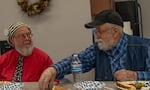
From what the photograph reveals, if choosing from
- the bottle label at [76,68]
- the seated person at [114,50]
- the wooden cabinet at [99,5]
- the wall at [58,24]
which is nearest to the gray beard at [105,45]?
the seated person at [114,50]

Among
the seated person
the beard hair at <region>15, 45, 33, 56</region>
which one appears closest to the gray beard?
the seated person

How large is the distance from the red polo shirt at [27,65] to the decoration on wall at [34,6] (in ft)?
2.59

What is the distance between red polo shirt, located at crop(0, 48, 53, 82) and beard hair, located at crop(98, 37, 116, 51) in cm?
74

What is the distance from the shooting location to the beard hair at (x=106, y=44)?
2.35 metres

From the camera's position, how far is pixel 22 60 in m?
2.96

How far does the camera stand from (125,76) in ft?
6.41

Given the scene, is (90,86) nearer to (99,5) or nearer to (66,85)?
(66,85)

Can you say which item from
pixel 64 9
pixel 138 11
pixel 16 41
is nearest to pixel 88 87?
pixel 16 41

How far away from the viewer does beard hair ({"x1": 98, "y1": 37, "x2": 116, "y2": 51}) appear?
235 centimetres

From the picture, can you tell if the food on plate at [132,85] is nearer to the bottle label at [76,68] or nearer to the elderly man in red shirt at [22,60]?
the bottle label at [76,68]

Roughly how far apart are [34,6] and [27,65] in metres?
0.96

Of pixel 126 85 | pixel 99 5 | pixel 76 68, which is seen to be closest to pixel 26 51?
pixel 76 68

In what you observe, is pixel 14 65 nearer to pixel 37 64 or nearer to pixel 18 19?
pixel 37 64

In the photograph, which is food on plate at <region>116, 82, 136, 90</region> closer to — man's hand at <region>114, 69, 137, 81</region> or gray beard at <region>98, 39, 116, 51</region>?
man's hand at <region>114, 69, 137, 81</region>
